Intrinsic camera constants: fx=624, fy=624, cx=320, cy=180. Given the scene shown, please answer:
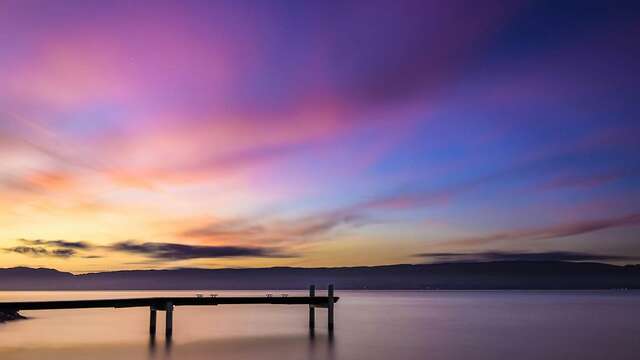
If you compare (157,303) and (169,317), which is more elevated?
(157,303)

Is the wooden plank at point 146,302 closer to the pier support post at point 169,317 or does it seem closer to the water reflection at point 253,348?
the pier support post at point 169,317

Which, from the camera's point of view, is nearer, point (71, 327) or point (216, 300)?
point (216, 300)

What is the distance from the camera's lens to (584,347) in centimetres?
4328

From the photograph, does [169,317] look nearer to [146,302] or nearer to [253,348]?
[146,302]

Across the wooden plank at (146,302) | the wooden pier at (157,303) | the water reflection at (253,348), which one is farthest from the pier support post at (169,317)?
the water reflection at (253,348)

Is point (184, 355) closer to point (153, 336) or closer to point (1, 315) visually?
point (153, 336)

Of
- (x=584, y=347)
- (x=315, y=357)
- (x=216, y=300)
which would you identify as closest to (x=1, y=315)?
(x=216, y=300)

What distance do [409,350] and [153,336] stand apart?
19919 millimetres

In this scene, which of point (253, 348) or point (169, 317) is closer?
point (253, 348)

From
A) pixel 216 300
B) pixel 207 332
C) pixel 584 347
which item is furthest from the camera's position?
pixel 207 332

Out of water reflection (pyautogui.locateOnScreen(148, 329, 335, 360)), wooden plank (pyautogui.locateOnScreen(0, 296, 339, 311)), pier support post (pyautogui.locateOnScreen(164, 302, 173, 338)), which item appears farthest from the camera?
pier support post (pyautogui.locateOnScreen(164, 302, 173, 338))

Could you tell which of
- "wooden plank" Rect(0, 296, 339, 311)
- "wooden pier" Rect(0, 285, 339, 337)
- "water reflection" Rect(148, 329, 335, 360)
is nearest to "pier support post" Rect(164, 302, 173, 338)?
"wooden pier" Rect(0, 285, 339, 337)

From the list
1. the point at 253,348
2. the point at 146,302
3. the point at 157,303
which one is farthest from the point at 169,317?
the point at 253,348

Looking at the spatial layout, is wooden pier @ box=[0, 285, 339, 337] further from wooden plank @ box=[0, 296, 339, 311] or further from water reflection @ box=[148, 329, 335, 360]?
water reflection @ box=[148, 329, 335, 360]
